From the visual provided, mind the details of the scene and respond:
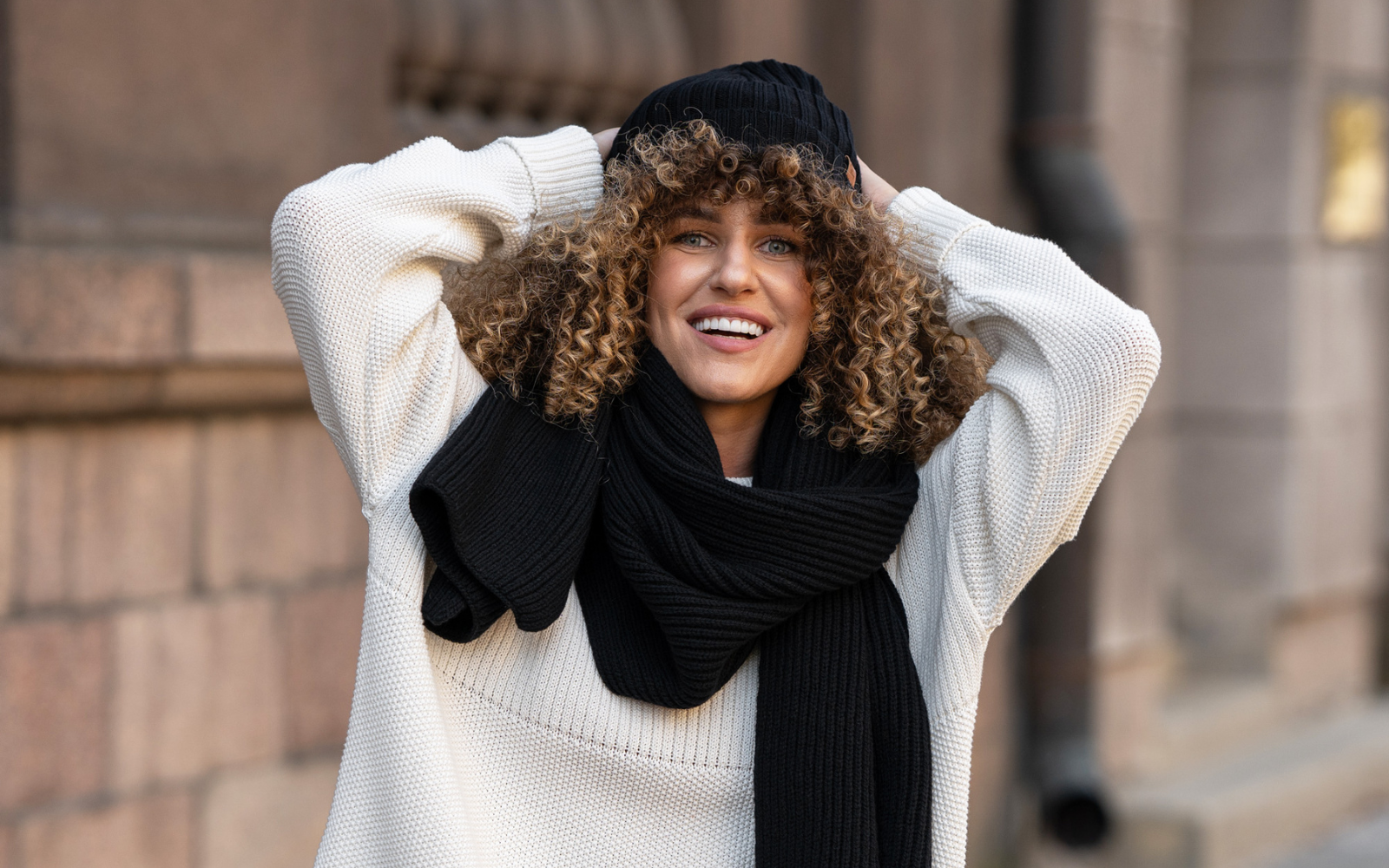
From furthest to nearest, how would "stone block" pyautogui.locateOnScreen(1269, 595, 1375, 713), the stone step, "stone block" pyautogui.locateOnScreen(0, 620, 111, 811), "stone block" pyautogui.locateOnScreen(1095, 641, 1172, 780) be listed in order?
"stone block" pyautogui.locateOnScreen(1269, 595, 1375, 713) → "stone block" pyautogui.locateOnScreen(1095, 641, 1172, 780) → the stone step → "stone block" pyautogui.locateOnScreen(0, 620, 111, 811)

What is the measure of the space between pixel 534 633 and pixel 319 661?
196 cm

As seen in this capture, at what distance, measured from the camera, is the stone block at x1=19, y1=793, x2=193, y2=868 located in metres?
3.37

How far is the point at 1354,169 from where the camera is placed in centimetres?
765

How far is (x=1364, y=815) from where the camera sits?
23.2 feet

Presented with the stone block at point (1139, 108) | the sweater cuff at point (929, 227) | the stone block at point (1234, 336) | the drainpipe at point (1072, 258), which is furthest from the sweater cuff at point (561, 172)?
the stone block at point (1234, 336)

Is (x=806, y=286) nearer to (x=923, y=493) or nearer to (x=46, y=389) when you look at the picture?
(x=923, y=493)

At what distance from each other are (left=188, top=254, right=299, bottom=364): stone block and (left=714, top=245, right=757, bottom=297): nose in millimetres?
1761

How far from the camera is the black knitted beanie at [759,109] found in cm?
221

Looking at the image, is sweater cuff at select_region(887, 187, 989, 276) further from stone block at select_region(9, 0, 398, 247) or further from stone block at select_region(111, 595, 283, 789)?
stone block at select_region(111, 595, 283, 789)

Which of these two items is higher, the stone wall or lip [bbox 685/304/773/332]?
lip [bbox 685/304/773/332]

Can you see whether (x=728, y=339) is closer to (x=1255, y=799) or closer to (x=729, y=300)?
(x=729, y=300)

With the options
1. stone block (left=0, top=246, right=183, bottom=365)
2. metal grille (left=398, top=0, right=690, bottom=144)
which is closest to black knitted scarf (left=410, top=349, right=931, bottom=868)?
stone block (left=0, top=246, right=183, bottom=365)

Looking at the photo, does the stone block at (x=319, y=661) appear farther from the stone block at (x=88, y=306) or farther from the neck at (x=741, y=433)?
the neck at (x=741, y=433)

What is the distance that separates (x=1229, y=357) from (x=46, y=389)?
5.63 metres
